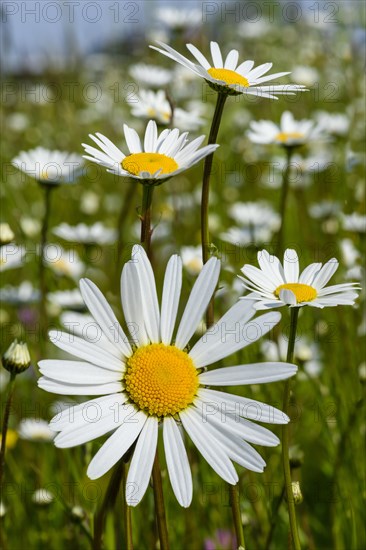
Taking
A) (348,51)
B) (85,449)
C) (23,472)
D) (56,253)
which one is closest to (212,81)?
(85,449)

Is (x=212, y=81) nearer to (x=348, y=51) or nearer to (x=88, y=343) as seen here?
(x=88, y=343)

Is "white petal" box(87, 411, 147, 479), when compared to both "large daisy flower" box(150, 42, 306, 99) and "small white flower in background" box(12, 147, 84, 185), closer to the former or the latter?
"large daisy flower" box(150, 42, 306, 99)

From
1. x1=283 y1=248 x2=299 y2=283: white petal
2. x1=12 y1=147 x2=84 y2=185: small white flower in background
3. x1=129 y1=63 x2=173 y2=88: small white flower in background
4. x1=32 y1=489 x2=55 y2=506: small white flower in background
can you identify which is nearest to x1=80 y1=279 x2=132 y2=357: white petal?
x1=283 y1=248 x2=299 y2=283: white petal

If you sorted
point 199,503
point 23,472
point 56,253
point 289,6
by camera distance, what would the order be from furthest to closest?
1. point 289,6
2. point 56,253
3. point 23,472
4. point 199,503

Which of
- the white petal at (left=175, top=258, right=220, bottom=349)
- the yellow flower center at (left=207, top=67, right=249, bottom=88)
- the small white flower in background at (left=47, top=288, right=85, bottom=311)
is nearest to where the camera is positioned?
the white petal at (left=175, top=258, right=220, bottom=349)

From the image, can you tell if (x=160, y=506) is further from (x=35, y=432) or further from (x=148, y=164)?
(x=35, y=432)

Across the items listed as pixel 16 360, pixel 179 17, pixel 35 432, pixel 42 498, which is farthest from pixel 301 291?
pixel 179 17
